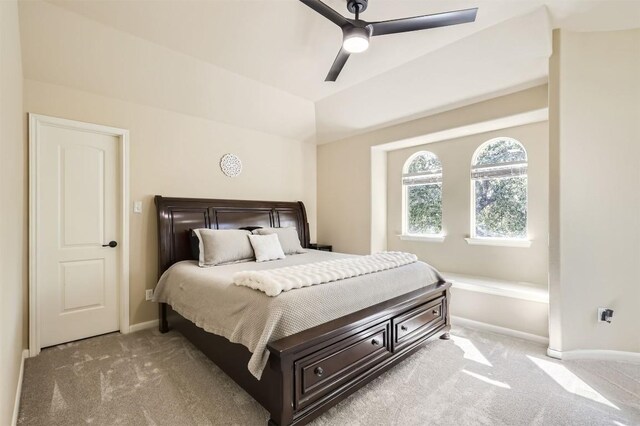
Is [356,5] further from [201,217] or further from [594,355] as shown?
[594,355]

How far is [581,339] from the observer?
258cm

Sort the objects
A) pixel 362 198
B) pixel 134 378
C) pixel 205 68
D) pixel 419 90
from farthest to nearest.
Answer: pixel 362 198, pixel 419 90, pixel 205 68, pixel 134 378

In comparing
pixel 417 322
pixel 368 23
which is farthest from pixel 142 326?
pixel 368 23

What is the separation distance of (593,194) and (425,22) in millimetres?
2089

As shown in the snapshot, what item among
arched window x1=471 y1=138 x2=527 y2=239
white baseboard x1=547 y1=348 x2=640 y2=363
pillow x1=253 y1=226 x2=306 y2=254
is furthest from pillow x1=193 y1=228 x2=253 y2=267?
white baseboard x1=547 y1=348 x2=640 y2=363

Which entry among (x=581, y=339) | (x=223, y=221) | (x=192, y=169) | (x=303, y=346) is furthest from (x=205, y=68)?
(x=581, y=339)

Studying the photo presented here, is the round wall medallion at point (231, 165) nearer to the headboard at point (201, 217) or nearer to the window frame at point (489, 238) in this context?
the headboard at point (201, 217)

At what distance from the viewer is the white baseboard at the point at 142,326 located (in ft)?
10.6

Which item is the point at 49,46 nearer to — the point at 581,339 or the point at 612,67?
the point at 612,67

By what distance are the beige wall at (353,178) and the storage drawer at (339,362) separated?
2.36m

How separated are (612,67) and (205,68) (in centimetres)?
382

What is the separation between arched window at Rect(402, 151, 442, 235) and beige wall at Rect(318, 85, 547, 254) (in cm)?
58

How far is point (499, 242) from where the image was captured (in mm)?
3635

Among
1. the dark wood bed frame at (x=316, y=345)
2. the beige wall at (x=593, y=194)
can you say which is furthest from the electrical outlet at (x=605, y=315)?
the dark wood bed frame at (x=316, y=345)
